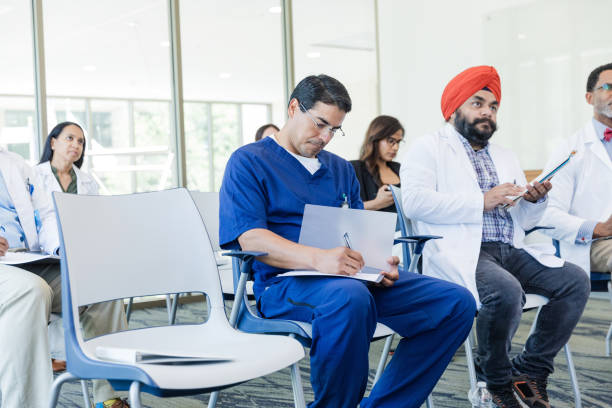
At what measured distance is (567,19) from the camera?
16.7 ft

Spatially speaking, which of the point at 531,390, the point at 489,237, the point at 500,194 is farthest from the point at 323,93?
the point at 531,390

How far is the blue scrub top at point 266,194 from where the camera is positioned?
77.4 inches

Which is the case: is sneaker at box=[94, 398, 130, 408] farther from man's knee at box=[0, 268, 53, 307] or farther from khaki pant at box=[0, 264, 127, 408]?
man's knee at box=[0, 268, 53, 307]

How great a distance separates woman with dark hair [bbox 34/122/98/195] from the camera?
380 centimetres

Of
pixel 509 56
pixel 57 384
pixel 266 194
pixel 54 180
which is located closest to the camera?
pixel 57 384

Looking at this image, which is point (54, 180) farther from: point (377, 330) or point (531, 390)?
point (531, 390)

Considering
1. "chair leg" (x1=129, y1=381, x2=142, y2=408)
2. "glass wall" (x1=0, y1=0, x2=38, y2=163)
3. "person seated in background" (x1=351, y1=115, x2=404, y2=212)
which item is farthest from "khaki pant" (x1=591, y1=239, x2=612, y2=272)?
"glass wall" (x1=0, y1=0, x2=38, y2=163)

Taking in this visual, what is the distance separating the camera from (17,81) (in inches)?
179

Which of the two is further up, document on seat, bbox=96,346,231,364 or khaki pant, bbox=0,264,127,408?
document on seat, bbox=96,346,231,364

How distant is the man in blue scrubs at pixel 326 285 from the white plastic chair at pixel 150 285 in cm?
14

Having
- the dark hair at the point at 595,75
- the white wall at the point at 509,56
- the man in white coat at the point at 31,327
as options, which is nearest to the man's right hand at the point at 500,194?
the dark hair at the point at 595,75

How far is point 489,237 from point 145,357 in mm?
1653

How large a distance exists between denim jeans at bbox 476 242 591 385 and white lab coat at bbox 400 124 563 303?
0.18 feet

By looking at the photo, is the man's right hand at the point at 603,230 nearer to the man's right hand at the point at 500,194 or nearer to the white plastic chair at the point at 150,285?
the man's right hand at the point at 500,194
